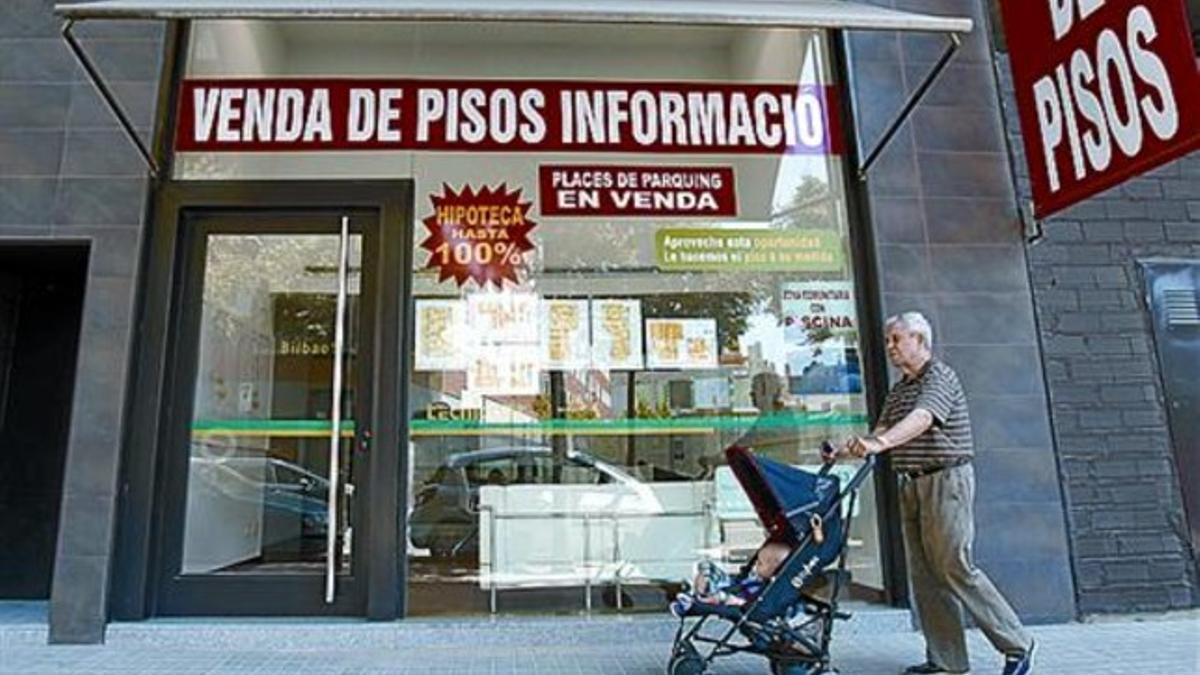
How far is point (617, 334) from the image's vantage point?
17.4 feet

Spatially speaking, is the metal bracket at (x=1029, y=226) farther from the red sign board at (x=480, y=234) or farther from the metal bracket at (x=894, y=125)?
the red sign board at (x=480, y=234)

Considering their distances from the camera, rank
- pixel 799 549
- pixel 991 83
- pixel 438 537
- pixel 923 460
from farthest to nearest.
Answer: pixel 991 83 < pixel 438 537 < pixel 923 460 < pixel 799 549

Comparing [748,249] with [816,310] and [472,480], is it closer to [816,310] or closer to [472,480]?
[816,310]

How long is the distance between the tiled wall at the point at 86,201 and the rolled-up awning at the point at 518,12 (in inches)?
38.2

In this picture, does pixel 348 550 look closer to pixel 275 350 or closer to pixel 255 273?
pixel 275 350

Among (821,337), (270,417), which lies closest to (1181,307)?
(821,337)

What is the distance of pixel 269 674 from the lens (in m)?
3.29

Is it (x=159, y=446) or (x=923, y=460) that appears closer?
(x=923, y=460)

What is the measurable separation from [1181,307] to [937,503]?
7.91 ft

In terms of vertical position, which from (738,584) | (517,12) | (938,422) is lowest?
(738,584)

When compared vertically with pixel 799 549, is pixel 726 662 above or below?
below

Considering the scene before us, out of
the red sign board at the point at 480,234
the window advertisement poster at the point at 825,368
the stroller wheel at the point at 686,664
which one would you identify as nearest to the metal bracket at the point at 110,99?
the red sign board at the point at 480,234

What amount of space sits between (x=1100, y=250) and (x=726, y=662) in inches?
119

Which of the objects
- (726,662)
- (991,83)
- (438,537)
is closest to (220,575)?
(438,537)
